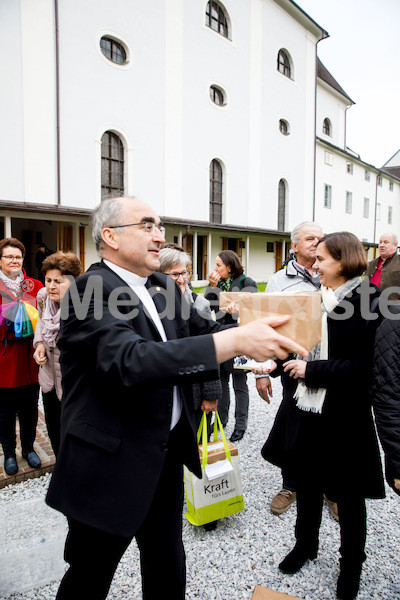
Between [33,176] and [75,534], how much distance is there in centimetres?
1539

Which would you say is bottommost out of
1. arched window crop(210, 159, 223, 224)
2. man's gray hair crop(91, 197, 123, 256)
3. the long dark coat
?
the long dark coat

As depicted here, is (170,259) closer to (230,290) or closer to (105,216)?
(230,290)

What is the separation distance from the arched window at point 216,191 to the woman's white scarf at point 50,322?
62.8 feet

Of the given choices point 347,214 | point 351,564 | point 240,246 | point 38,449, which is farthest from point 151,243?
point 347,214

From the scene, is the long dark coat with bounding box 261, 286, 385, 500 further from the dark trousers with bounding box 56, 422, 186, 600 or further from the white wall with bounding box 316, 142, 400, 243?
the white wall with bounding box 316, 142, 400, 243

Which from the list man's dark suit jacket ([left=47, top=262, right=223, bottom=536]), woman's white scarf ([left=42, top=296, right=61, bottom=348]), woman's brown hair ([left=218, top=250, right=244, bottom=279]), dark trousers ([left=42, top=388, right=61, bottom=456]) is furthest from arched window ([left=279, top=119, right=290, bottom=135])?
man's dark suit jacket ([left=47, top=262, right=223, bottom=536])

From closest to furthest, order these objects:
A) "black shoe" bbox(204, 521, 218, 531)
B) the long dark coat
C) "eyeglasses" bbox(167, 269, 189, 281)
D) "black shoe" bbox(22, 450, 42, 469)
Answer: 1. the long dark coat
2. "black shoe" bbox(204, 521, 218, 531)
3. "eyeglasses" bbox(167, 269, 189, 281)
4. "black shoe" bbox(22, 450, 42, 469)

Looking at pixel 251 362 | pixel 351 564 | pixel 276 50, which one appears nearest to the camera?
pixel 351 564

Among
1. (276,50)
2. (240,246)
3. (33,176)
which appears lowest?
(240,246)

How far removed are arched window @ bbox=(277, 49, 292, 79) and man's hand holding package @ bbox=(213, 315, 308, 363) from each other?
27.7m

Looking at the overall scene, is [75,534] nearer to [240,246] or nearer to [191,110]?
[191,110]

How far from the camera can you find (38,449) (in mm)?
3969

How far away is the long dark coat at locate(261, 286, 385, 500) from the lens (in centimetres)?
Result: 215

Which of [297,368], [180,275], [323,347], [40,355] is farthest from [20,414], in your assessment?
[323,347]
